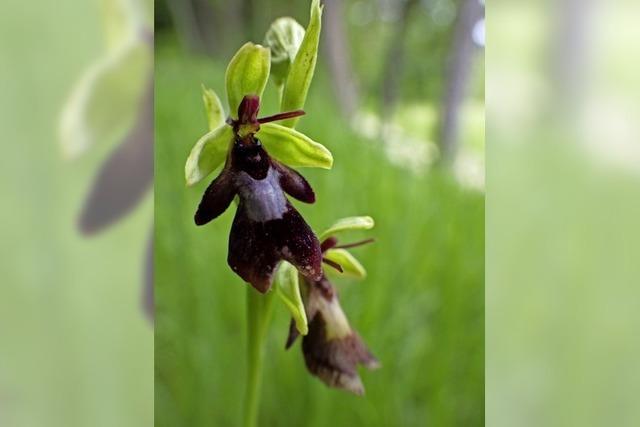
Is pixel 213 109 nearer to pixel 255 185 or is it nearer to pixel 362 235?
pixel 255 185

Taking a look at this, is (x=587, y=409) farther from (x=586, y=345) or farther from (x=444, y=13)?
(x=444, y=13)

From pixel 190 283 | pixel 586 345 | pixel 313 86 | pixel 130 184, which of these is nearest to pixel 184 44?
pixel 313 86

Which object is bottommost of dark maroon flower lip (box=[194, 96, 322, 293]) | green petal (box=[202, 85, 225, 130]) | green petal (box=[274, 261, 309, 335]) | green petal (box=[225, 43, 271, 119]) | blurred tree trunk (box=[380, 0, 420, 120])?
green petal (box=[274, 261, 309, 335])

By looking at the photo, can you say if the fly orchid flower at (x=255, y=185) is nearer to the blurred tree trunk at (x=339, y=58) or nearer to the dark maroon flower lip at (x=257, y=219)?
the dark maroon flower lip at (x=257, y=219)

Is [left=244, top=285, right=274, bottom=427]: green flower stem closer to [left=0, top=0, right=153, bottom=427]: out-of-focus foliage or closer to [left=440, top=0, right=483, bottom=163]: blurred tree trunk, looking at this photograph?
[left=0, top=0, right=153, bottom=427]: out-of-focus foliage

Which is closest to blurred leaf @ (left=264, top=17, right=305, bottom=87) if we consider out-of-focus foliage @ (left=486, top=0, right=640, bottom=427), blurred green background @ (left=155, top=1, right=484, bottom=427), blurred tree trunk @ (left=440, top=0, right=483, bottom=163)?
out-of-focus foliage @ (left=486, top=0, right=640, bottom=427)
